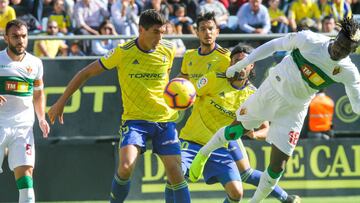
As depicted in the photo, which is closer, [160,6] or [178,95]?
[178,95]

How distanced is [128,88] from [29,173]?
58.5 inches

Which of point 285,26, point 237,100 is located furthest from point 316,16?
point 237,100

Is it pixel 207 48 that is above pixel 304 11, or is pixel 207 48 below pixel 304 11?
below

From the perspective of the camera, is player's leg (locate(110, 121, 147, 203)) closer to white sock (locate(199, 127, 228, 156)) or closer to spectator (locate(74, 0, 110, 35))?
white sock (locate(199, 127, 228, 156))

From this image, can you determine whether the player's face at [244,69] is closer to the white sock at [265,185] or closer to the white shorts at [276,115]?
the white shorts at [276,115]

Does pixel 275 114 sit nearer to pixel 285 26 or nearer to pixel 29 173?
pixel 29 173

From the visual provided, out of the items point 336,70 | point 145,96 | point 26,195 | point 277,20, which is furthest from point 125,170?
point 277,20

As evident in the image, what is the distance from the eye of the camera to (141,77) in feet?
32.8

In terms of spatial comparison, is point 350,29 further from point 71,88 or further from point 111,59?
point 71,88

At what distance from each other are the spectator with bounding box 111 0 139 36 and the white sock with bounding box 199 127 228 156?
661 centimetres

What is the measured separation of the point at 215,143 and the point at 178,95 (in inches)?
36.1

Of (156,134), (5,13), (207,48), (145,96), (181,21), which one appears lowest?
(156,134)

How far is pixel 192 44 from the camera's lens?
1422 cm

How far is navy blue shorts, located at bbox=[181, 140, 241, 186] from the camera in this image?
1062 cm
